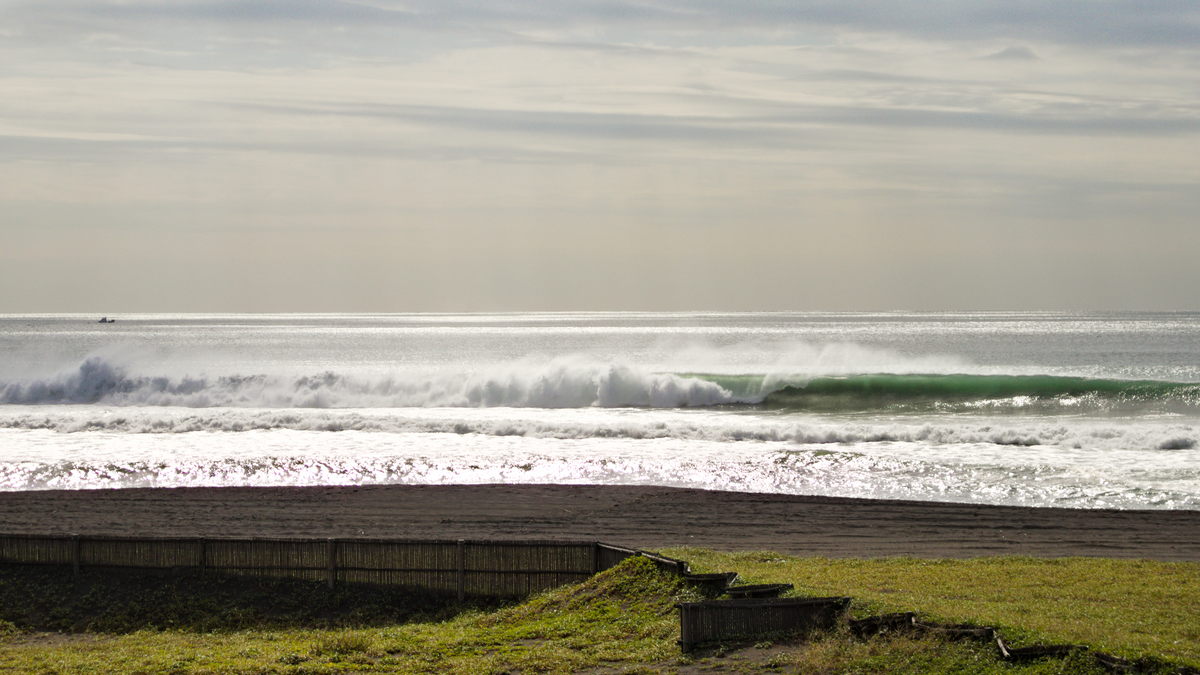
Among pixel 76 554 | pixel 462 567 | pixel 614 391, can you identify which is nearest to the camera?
pixel 462 567

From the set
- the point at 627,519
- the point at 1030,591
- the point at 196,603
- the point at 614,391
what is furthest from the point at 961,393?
the point at 196,603

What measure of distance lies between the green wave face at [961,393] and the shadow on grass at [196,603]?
3925cm

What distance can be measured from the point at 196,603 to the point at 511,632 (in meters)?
5.42

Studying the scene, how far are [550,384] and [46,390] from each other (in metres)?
27.5

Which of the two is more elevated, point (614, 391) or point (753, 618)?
point (614, 391)

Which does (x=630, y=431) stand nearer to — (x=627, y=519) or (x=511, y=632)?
(x=627, y=519)

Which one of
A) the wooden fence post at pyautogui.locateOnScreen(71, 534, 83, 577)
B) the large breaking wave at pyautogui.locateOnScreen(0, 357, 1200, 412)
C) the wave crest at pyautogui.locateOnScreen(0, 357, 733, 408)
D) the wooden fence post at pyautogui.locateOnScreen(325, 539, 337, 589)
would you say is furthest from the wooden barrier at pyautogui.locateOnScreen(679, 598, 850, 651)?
the wave crest at pyautogui.locateOnScreen(0, 357, 733, 408)

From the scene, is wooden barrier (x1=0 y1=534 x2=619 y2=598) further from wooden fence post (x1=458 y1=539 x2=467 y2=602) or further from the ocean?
the ocean

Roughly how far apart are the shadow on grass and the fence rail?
7.0 inches

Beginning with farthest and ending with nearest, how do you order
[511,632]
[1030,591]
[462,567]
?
[462,567] < [1030,591] < [511,632]

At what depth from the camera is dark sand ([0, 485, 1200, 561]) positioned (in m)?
21.1

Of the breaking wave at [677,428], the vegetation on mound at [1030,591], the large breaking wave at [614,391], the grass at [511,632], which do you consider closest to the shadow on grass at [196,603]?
the grass at [511,632]

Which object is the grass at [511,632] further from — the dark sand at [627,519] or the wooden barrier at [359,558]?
the dark sand at [627,519]

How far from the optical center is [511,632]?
14.9m
